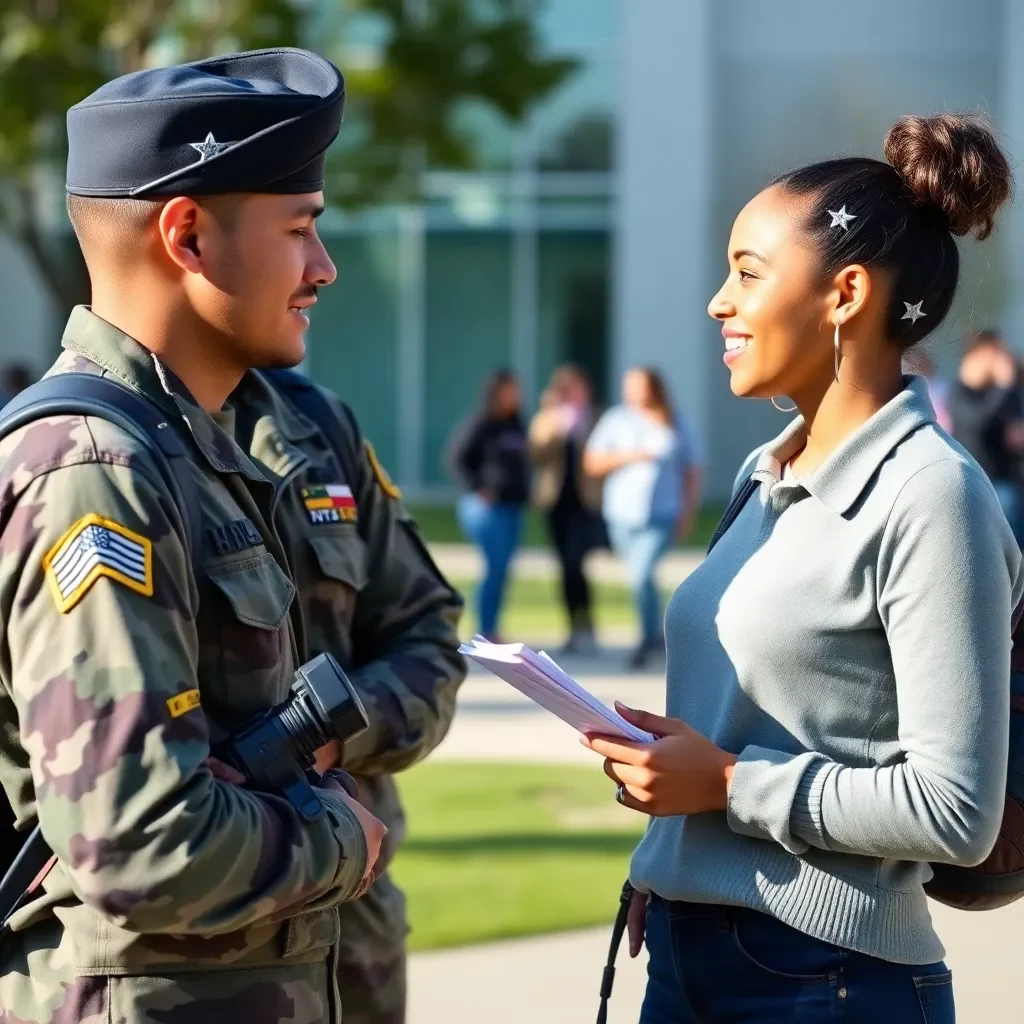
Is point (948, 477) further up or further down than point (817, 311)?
further down

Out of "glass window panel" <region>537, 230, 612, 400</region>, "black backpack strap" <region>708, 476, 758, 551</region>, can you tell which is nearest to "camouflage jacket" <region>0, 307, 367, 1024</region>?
"black backpack strap" <region>708, 476, 758, 551</region>

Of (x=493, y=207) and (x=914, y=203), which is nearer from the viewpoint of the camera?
(x=914, y=203)

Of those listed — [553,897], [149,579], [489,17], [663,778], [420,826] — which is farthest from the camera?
[489,17]

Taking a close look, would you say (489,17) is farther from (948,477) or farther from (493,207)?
(948,477)

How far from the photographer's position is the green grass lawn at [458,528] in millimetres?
20172

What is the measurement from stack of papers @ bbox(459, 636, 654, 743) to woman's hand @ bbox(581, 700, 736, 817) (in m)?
0.03

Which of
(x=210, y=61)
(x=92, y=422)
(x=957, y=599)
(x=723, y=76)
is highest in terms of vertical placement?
(x=210, y=61)

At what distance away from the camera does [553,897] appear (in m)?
5.80

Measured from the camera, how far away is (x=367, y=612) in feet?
10.3

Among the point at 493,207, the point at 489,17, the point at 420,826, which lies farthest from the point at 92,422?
the point at 493,207

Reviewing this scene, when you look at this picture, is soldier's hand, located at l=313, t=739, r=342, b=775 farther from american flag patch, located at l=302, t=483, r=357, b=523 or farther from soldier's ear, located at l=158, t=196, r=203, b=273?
soldier's ear, located at l=158, t=196, r=203, b=273

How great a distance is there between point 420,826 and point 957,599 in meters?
4.76

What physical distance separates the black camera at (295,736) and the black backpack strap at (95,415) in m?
0.21

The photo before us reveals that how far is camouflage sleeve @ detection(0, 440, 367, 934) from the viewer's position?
1.87 m
